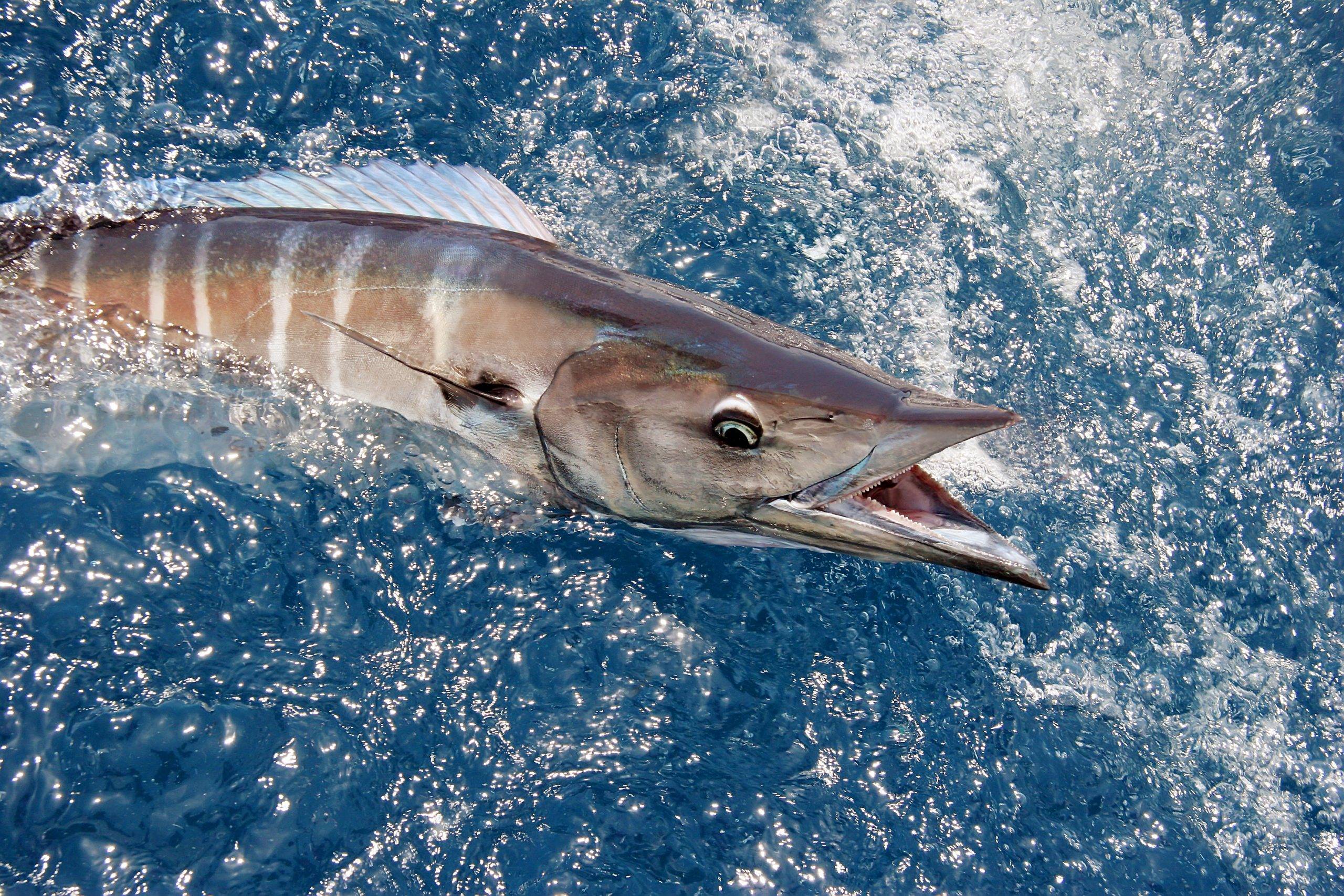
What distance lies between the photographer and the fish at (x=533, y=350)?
83.1 inches

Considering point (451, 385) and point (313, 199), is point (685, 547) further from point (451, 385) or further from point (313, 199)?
point (313, 199)

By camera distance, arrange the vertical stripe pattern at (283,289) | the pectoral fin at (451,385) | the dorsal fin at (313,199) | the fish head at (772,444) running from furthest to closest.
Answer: the dorsal fin at (313,199) < the vertical stripe pattern at (283,289) < the pectoral fin at (451,385) < the fish head at (772,444)

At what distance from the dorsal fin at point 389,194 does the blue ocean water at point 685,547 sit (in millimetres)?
564

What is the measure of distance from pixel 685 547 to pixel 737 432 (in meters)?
0.93

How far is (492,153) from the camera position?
159 inches

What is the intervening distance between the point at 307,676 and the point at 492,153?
245 cm

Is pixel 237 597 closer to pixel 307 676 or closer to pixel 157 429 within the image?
pixel 307 676

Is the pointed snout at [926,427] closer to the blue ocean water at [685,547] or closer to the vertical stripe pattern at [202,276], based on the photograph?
the blue ocean water at [685,547]

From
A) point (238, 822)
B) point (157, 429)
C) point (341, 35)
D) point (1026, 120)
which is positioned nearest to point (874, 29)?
point (1026, 120)

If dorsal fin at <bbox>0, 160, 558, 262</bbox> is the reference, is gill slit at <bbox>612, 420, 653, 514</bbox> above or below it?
below

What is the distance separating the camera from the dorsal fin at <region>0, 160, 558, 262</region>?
8.87ft

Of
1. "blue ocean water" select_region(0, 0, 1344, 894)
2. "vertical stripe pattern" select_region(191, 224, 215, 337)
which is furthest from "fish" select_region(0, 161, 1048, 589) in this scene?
"blue ocean water" select_region(0, 0, 1344, 894)

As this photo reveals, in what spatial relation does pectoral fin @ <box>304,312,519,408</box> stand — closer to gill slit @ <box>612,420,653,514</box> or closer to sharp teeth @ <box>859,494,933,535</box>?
gill slit @ <box>612,420,653,514</box>

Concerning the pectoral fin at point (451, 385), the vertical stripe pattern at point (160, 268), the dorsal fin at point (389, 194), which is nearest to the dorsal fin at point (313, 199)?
the dorsal fin at point (389, 194)
